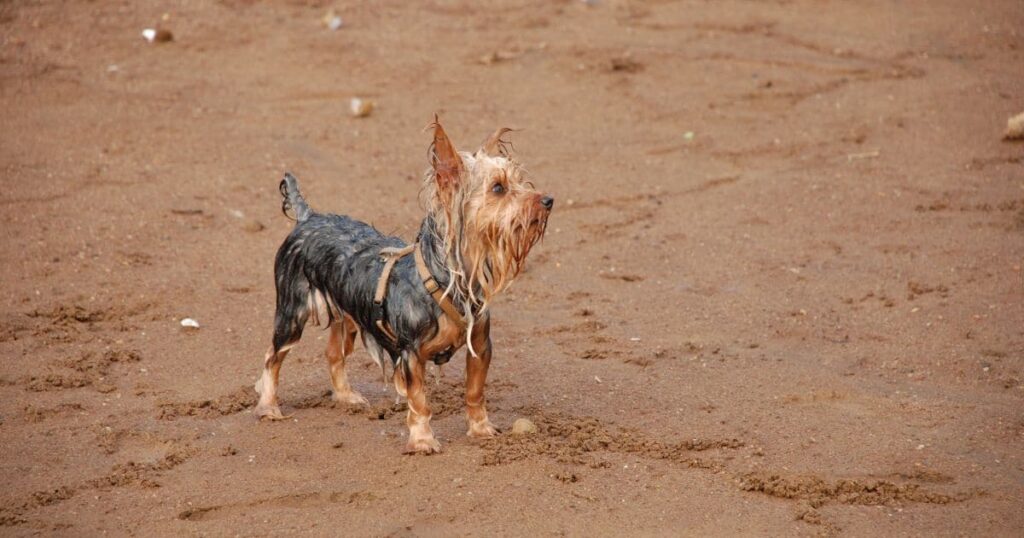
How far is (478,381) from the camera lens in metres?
6.60

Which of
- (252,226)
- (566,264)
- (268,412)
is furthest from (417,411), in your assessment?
(252,226)

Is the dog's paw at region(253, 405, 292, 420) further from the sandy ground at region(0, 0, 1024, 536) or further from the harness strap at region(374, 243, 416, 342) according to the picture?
the harness strap at region(374, 243, 416, 342)

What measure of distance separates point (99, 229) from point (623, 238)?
4264 mm

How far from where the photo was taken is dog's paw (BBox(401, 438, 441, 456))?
655cm

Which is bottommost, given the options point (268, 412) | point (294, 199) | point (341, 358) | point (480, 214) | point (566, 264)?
point (566, 264)

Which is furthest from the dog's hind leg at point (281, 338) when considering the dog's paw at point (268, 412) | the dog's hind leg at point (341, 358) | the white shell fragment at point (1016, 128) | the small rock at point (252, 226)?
the white shell fragment at point (1016, 128)

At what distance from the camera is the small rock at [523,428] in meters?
6.80

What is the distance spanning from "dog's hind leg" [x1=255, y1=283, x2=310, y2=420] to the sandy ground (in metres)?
0.15

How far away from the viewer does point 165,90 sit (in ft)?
43.1

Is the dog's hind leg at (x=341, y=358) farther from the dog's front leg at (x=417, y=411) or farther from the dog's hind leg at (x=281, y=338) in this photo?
the dog's front leg at (x=417, y=411)

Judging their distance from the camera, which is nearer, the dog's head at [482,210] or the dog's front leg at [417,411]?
the dog's head at [482,210]

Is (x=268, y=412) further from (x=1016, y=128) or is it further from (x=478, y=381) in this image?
(x=1016, y=128)

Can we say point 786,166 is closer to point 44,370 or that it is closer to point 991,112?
point 991,112

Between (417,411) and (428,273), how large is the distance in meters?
0.77
